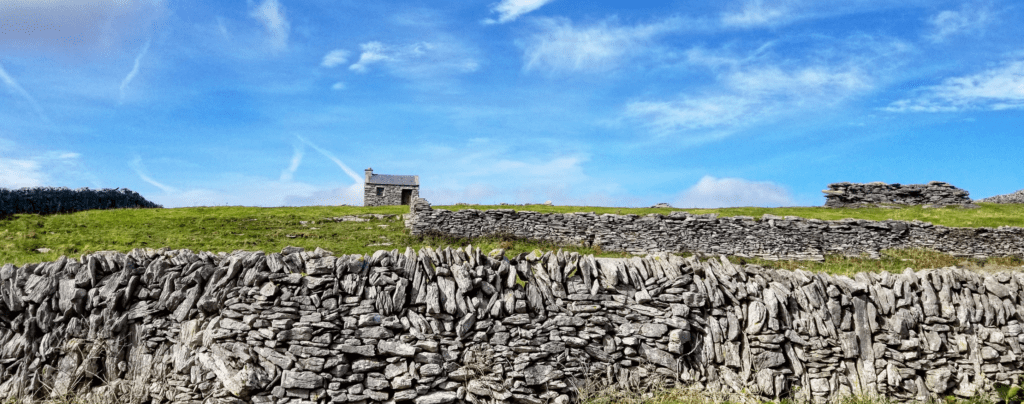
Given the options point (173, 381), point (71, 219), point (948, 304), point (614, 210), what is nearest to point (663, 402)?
point (948, 304)

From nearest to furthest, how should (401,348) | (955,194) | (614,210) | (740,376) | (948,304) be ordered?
(401,348), (740,376), (948,304), (614,210), (955,194)

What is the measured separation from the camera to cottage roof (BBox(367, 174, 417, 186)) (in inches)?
1951

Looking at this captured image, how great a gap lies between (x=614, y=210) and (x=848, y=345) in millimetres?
25337

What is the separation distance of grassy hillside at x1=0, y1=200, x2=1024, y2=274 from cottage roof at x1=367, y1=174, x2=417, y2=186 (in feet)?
54.2

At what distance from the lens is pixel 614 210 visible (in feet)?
115

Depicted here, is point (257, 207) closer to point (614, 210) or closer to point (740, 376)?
point (614, 210)

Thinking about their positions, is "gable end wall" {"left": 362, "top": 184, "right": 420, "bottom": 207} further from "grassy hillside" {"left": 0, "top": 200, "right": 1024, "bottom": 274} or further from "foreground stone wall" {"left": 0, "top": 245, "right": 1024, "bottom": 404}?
"foreground stone wall" {"left": 0, "top": 245, "right": 1024, "bottom": 404}

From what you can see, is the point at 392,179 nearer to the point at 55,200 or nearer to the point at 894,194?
the point at 55,200

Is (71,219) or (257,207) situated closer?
(71,219)

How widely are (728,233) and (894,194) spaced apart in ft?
70.5

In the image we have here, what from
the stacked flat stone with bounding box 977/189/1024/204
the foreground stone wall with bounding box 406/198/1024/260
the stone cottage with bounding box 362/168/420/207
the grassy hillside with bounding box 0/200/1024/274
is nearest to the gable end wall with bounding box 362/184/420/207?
the stone cottage with bounding box 362/168/420/207

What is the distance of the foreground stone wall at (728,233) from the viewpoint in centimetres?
2522

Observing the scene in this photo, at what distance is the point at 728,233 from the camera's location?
83.5 feet

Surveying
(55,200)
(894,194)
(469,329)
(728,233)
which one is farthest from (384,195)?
(469,329)
